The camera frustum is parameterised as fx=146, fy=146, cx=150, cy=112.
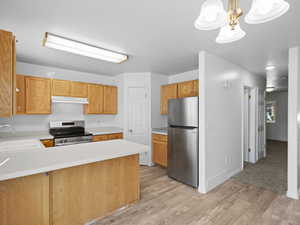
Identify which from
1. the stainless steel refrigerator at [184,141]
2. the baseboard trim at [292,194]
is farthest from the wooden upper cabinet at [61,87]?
the baseboard trim at [292,194]

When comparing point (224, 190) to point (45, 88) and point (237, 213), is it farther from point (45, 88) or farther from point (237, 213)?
point (45, 88)

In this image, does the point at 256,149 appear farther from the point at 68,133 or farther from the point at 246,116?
the point at 68,133

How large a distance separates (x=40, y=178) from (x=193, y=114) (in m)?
2.29

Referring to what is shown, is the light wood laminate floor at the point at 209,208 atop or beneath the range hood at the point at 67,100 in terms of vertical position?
beneath

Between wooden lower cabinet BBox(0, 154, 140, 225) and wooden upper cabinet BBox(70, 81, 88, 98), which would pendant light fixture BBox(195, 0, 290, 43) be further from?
wooden upper cabinet BBox(70, 81, 88, 98)

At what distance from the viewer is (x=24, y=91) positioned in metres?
2.91

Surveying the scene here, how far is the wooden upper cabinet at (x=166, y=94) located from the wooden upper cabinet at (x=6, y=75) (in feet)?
9.72

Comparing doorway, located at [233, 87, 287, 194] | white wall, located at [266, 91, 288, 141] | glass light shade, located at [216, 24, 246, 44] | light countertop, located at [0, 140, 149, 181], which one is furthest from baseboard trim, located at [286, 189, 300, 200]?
white wall, located at [266, 91, 288, 141]

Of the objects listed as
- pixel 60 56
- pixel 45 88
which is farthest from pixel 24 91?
pixel 60 56

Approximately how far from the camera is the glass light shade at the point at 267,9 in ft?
2.94

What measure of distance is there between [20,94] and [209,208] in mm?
3897

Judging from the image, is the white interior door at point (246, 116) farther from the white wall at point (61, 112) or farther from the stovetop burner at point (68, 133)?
the stovetop burner at point (68, 133)

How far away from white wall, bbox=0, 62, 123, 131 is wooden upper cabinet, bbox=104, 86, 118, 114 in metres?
0.14

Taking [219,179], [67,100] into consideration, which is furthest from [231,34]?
[67,100]
